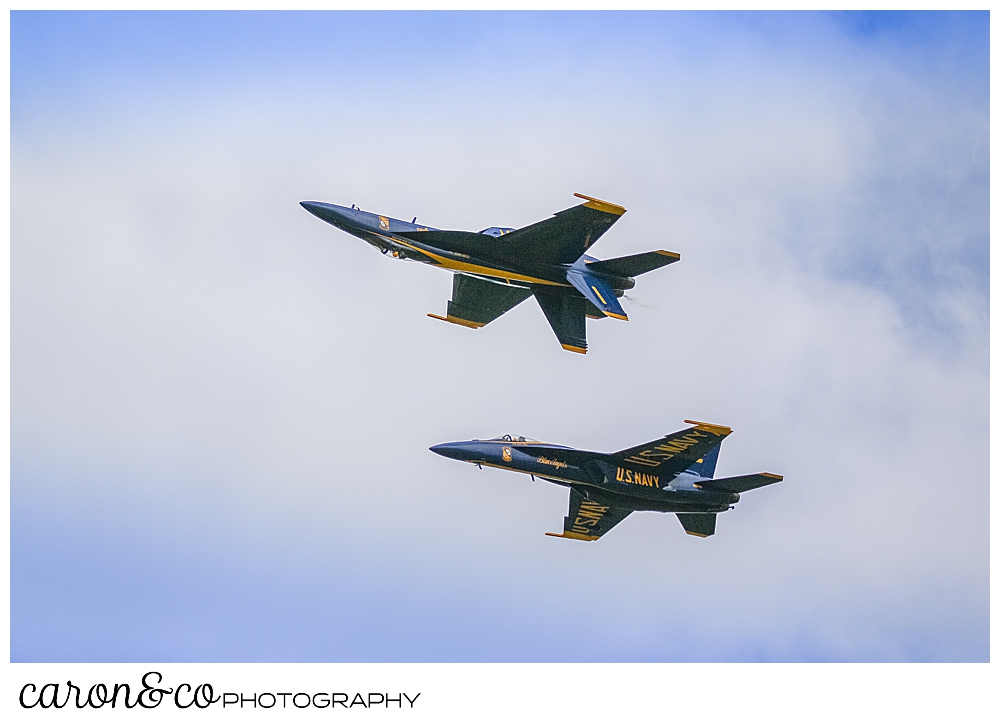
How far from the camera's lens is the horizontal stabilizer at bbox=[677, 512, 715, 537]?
202 ft

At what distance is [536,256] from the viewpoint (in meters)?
58.4

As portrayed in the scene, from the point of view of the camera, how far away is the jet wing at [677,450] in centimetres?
5728

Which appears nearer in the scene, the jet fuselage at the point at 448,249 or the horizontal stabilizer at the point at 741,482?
the horizontal stabilizer at the point at 741,482

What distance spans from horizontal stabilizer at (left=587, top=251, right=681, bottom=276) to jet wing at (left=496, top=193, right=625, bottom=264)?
3.60ft

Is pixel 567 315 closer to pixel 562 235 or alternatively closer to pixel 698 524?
pixel 562 235

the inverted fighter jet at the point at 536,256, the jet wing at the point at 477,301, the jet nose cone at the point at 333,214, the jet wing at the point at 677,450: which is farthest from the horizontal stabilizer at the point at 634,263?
the jet nose cone at the point at 333,214

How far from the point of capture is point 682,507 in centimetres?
5862

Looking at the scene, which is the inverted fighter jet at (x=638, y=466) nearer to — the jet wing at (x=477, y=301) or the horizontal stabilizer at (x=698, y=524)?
the horizontal stabilizer at (x=698, y=524)

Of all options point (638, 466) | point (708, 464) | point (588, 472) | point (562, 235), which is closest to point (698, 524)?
point (708, 464)

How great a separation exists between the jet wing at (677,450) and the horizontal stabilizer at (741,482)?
3.35 feet

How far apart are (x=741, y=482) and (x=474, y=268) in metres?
11.9
